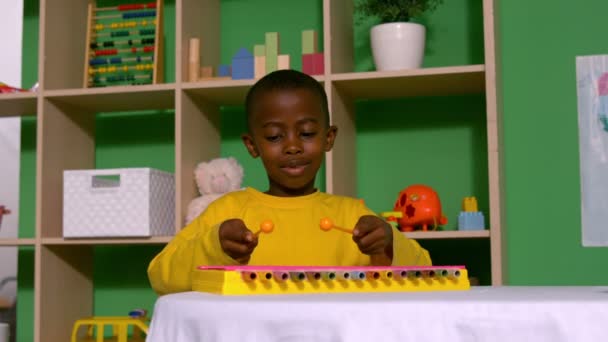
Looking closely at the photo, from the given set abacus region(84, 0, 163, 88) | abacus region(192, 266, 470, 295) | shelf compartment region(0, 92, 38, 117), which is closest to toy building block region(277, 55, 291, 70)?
abacus region(84, 0, 163, 88)

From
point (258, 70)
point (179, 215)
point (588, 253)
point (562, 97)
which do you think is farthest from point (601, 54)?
point (179, 215)

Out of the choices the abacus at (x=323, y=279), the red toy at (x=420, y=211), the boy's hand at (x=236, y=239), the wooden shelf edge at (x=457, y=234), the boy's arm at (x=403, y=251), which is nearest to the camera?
the abacus at (x=323, y=279)

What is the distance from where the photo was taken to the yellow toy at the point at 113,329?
2.19 meters

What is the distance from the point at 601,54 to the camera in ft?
7.36

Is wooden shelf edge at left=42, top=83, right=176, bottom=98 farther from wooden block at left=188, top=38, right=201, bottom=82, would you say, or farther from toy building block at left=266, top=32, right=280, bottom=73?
toy building block at left=266, top=32, right=280, bottom=73

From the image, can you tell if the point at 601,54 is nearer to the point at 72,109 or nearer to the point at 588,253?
the point at 588,253

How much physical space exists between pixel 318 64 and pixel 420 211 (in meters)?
0.48

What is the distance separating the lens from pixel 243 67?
86.9 inches

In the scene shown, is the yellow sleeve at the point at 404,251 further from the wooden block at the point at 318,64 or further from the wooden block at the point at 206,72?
the wooden block at the point at 206,72

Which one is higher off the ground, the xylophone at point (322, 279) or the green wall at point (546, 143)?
the green wall at point (546, 143)

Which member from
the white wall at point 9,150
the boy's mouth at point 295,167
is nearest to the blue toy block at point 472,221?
the boy's mouth at point 295,167

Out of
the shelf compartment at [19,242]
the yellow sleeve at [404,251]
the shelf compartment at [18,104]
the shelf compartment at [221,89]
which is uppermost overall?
the shelf compartment at [221,89]

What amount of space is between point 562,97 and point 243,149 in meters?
0.96

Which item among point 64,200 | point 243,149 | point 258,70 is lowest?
point 64,200
